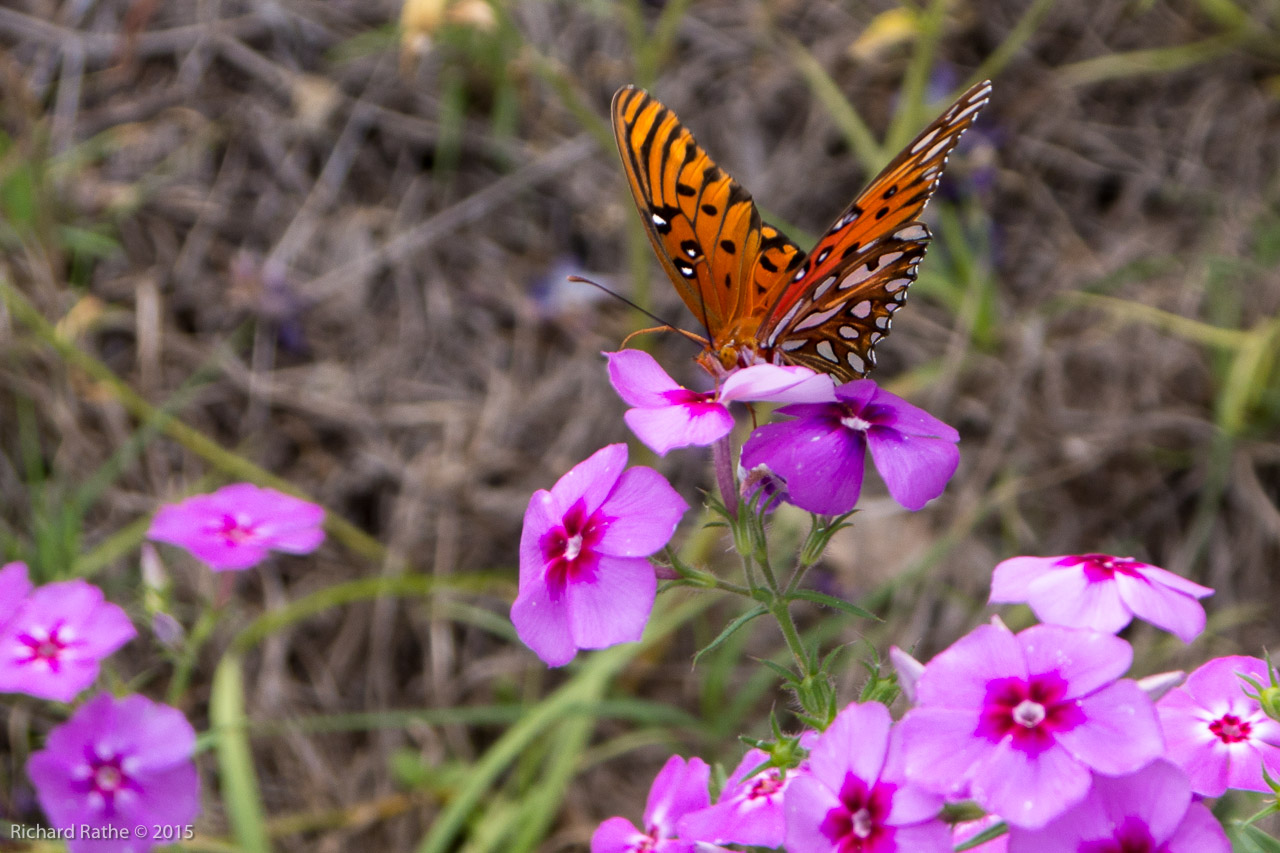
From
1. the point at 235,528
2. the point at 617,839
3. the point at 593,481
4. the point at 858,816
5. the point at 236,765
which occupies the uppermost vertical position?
the point at 593,481

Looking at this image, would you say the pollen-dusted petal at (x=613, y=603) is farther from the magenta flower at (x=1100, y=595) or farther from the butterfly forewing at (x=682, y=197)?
the butterfly forewing at (x=682, y=197)

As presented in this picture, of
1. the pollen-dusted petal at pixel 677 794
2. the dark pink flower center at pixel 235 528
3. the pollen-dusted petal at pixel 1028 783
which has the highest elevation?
the pollen-dusted petal at pixel 1028 783

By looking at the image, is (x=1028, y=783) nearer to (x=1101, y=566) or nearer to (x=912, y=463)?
(x=1101, y=566)

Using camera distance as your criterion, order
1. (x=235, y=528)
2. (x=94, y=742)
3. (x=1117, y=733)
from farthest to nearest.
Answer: (x=235, y=528) → (x=94, y=742) → (x=1117, y=733)


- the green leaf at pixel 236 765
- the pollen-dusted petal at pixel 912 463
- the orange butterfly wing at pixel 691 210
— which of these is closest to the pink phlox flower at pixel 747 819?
the pollen-dusted petal at pixel 912 463

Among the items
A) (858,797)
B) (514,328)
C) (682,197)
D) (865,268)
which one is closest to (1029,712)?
(858,797)

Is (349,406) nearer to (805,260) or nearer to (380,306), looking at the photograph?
(380,306)
